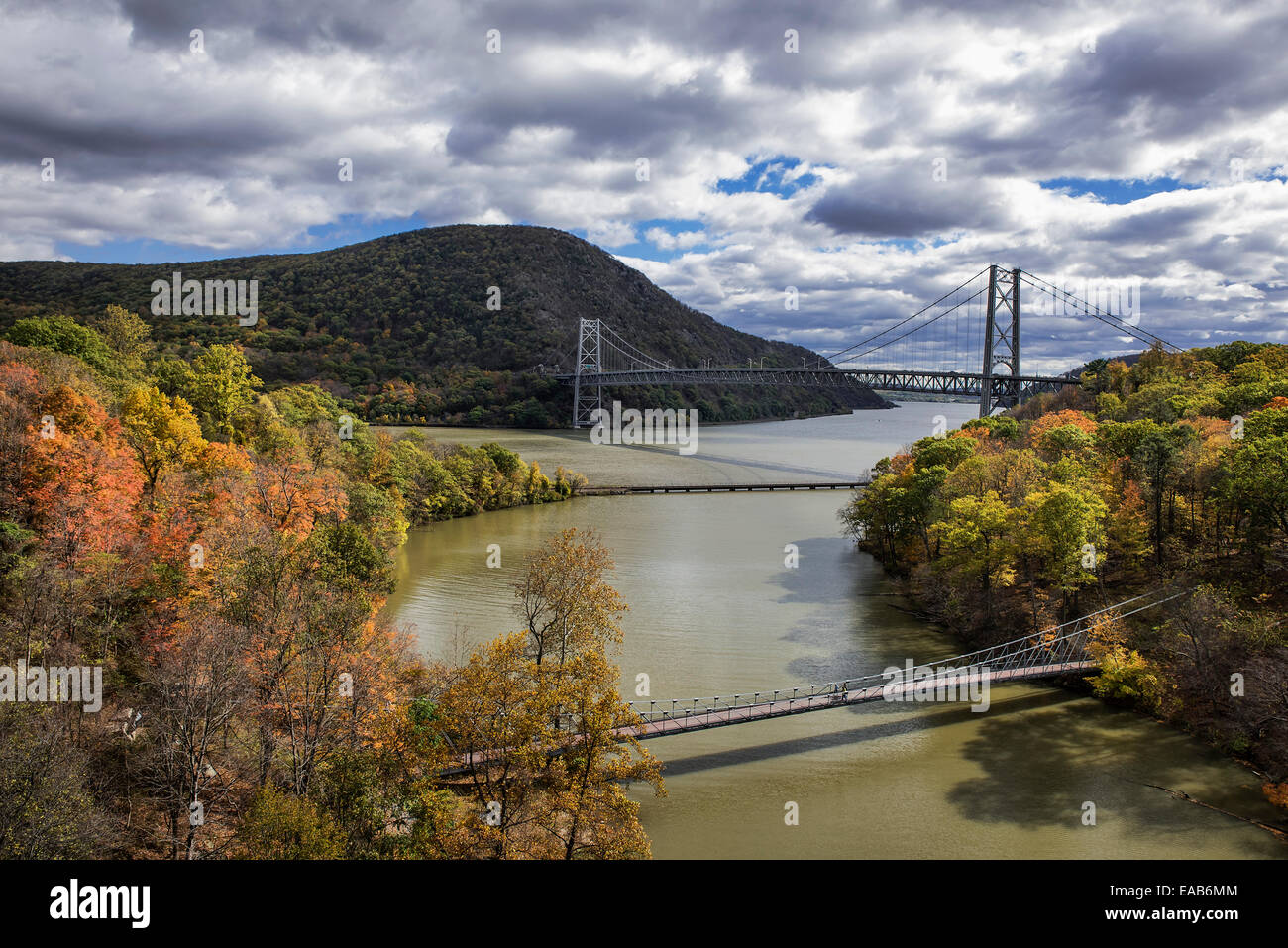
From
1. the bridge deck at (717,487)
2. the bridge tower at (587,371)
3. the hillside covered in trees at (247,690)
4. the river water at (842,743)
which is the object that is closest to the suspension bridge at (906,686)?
the river water at (842,743)

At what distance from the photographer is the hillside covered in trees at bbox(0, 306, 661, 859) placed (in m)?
10.4

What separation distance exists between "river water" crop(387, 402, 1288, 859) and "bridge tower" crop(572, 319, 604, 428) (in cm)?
4923

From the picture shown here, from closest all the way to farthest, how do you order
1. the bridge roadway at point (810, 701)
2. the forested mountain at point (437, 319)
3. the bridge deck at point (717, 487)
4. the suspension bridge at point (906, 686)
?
the bridge roadway at point (810, 701) < the suspension bridge at point (906, 686) < the bridge deck at point (717, 487) < the forested mountain at point (437, 319)

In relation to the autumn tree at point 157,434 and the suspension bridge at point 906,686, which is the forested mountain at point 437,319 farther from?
the suspension bridge at point 906,686

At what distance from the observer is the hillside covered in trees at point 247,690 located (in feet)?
34.1

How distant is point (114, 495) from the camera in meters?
16.6

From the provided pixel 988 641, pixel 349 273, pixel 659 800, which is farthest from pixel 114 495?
pixel 349 273

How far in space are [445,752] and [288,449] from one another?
17.4 m

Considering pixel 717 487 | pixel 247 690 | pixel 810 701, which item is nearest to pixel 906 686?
pixel 810 701

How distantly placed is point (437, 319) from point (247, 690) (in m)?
84.0

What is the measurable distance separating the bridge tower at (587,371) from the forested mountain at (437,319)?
1827 mm

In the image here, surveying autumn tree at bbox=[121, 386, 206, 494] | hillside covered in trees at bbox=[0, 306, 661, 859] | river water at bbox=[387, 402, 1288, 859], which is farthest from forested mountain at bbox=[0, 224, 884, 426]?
river water at bbox=[387, 402, 1288, 859]

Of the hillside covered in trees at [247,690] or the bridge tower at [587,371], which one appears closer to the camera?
the hillside covered in trees at [247,690]
